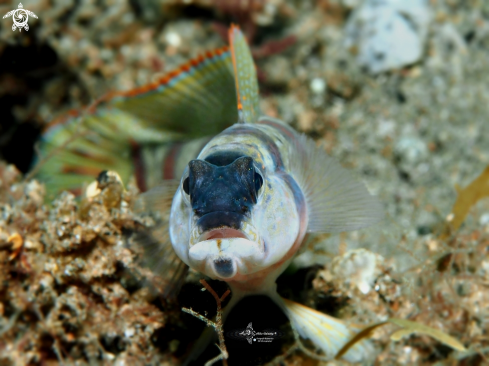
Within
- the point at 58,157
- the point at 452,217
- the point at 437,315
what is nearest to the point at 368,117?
the point at 452,217

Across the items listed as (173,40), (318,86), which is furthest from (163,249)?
(173,40)

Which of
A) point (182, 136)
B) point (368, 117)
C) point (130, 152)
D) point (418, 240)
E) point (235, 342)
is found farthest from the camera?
point (368, 117)

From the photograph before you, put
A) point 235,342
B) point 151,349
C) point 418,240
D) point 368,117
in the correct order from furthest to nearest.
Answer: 1. point 368,117
2. point 418,240
3. point 151,349
4. point 235,342

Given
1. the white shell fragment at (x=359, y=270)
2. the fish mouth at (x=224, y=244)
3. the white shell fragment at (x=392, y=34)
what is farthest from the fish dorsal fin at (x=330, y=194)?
the white shell fragment at (x=392, y=34)

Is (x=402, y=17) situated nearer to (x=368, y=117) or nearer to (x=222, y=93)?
(x=368, y=117)

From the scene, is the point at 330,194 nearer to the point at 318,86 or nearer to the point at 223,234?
the point at 223,234

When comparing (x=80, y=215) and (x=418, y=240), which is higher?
(x=80, y=215)
